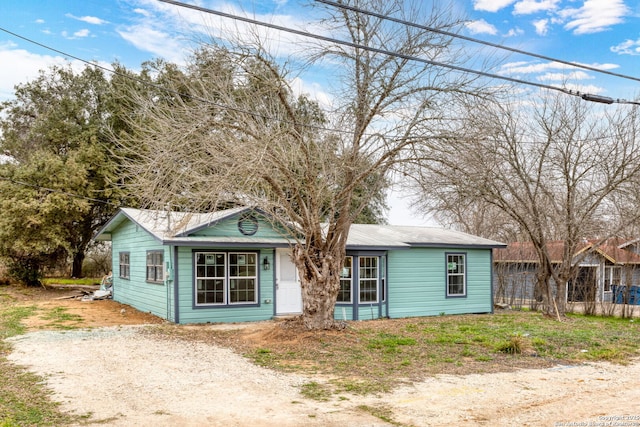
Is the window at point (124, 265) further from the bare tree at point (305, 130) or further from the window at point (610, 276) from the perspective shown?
the window at point (610, 276)

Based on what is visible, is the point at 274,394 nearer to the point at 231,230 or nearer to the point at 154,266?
the point at 231,230

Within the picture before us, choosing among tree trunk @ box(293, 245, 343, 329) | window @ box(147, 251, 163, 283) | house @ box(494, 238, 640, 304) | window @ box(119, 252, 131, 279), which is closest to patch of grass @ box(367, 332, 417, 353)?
tree trunk @ box(293, 245, 343, 329)

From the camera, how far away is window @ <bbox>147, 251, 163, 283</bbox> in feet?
49.3

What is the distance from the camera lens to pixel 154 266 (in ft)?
50.7

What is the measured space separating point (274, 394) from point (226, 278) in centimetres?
755

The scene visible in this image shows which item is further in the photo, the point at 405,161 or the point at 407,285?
the point at 407,285

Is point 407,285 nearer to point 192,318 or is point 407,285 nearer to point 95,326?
point 192,318

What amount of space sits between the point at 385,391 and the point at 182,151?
5257 mm

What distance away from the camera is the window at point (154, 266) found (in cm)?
1503

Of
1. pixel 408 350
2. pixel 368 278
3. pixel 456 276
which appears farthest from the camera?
pixel 456 276

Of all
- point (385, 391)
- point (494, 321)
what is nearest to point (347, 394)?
point (385, 391)

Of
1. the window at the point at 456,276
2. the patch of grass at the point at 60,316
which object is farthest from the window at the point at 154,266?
the window at the point at 456,276

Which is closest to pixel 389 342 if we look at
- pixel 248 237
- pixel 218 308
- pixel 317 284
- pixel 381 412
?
pixel 317 284

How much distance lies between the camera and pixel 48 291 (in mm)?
24016
